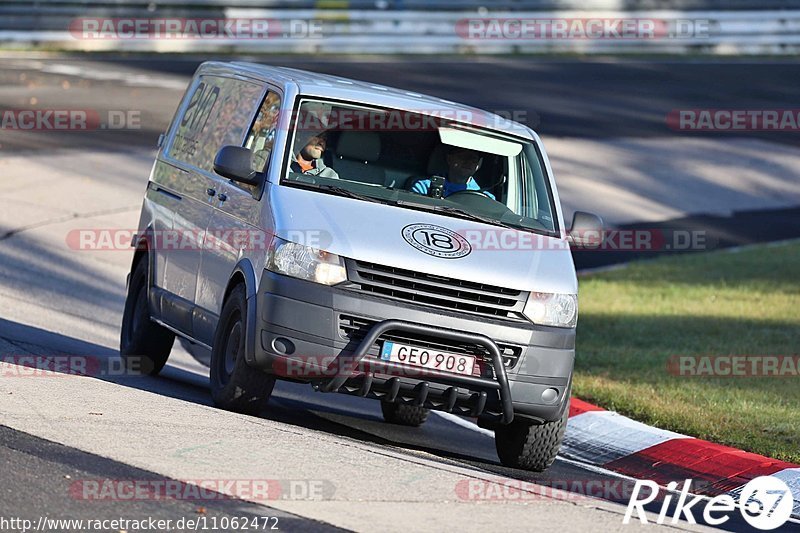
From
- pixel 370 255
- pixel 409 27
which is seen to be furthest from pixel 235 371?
pixel 409 27

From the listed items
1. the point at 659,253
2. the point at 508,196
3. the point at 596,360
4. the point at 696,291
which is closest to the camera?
the point at 508,196

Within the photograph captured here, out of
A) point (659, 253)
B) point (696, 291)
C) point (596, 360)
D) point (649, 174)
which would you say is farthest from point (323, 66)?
point (596, 360)

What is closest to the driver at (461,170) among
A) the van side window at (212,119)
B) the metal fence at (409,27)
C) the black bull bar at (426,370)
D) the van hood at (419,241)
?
the van hood at (419,241)

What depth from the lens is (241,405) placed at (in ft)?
26.6

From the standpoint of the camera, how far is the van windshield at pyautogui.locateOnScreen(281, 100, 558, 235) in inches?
338

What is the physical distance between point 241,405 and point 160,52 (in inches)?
949

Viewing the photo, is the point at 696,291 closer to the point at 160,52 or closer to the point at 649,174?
the point at 649,174

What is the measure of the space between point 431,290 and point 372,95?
5.79 ft

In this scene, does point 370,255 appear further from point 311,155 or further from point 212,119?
point 212,119

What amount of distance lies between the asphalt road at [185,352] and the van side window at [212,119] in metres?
1.57

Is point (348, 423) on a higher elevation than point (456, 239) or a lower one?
lower

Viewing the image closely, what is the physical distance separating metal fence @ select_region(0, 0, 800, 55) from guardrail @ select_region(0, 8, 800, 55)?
2 cm

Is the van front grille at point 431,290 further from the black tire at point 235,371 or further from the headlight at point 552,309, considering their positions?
the black tire at point 235,371

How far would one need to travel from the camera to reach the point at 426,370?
7742mm
